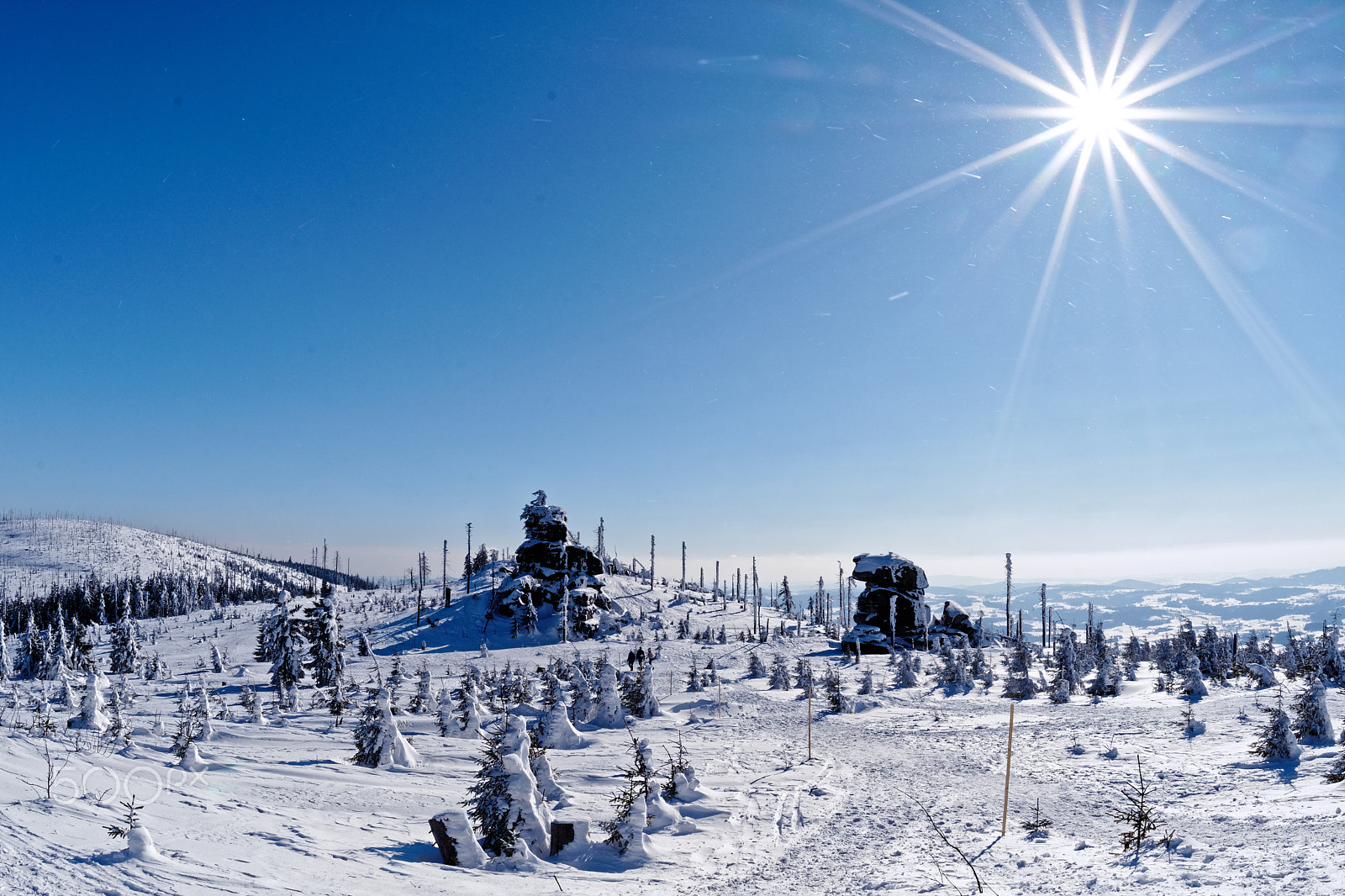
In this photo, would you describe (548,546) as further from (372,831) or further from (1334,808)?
(1334,808)

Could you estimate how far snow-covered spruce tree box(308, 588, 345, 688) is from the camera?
3628 cm

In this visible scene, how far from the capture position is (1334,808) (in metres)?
8.85

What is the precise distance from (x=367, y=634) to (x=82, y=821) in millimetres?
53150

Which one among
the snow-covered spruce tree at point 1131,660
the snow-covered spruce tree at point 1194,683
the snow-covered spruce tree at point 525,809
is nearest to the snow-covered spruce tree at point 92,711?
the snow-covered spruce tree at point 525,809

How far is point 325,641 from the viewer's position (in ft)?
120

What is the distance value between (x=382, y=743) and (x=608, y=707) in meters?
8.43

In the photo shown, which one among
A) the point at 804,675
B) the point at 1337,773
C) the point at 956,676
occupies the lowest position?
the point at 804,675

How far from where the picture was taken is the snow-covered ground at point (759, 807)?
22.9 ft

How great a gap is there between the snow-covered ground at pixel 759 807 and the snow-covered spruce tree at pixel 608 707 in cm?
74

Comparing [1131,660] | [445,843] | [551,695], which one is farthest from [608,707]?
[1131,660]

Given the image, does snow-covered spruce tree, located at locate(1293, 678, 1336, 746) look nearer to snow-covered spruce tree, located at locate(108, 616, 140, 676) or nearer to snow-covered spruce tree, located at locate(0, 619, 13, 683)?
snow-covered spruce tree, located at locate(108, 616, 140, 676)

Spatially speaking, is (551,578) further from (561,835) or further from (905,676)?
(561,835)

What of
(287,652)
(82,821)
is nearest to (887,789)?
(82,821)

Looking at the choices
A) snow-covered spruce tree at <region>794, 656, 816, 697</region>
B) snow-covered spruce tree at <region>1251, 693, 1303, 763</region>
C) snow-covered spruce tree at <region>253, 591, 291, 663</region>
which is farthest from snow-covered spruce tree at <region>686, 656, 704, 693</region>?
snow-covered spruce tree at <region>253, 591, 291, 663</region>
